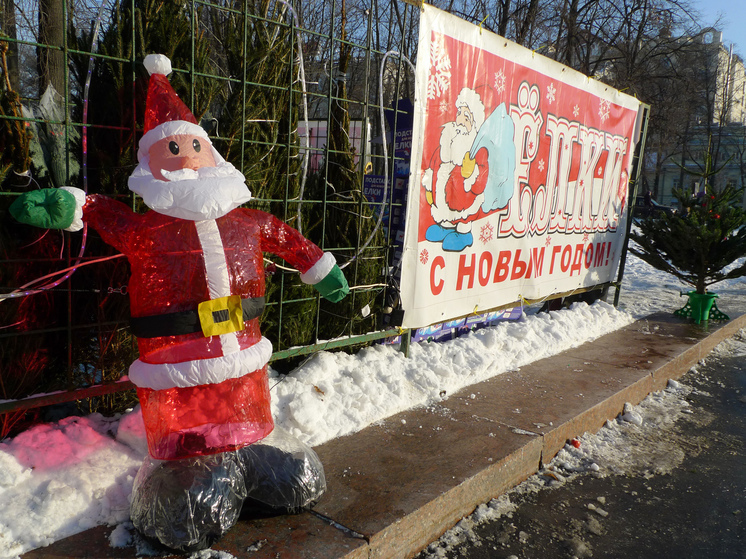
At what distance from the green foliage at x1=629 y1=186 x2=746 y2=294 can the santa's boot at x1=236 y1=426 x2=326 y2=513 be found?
614 cm

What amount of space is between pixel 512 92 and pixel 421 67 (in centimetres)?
138

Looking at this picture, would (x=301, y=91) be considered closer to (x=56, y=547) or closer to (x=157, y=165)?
(x=157, y=165)

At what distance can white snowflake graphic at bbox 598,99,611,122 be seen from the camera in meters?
6.50

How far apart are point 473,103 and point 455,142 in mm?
397

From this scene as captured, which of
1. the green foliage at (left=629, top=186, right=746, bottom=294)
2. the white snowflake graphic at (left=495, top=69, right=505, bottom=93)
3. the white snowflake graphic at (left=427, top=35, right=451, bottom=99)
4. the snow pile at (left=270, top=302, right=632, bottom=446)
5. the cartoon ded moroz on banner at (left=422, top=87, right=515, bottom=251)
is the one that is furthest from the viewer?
the green foliage at (left=629, top=186, right=746, bottom=294)

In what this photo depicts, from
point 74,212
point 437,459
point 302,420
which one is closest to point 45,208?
point 74,212

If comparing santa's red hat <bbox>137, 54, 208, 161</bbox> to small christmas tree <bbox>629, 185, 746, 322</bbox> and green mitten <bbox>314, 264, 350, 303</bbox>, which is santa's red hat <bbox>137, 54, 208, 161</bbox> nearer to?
green mitten <bbox>314, 264, 350, 303</bbox>

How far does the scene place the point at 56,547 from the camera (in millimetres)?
2125

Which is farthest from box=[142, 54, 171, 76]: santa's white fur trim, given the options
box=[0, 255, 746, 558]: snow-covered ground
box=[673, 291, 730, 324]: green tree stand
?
box=[673, 291, 730, 324]: green tree stand

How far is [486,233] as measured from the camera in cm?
504

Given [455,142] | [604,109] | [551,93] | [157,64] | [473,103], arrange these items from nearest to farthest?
[157,64]
[455,142]
[473,103]
[551,93]
[604,109]

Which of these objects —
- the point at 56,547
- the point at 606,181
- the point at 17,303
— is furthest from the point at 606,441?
the point at 606,181

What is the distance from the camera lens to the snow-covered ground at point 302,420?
223 cm

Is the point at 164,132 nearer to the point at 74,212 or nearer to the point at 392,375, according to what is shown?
the point at 74,212
